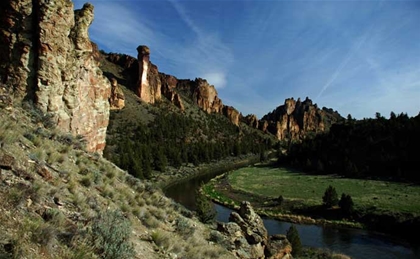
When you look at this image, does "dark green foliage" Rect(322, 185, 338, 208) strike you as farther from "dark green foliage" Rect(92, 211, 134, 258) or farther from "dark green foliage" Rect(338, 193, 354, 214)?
"dark green foliage" Rect(92, 211, 134, 258)

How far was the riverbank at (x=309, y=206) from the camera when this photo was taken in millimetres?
39844

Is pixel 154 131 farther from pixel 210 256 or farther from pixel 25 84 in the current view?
pixel 210 256

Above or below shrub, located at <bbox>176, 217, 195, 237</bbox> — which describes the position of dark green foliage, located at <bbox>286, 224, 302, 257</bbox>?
below

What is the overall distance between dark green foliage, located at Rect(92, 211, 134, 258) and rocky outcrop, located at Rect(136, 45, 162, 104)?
134m

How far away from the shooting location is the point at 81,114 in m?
19.2

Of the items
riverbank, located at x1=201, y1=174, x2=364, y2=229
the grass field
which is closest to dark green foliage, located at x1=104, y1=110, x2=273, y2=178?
riverbank, located at x1=201, y1=174, x2=364, y2=229

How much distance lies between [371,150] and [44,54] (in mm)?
85708

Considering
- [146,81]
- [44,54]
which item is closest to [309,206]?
[44,54]

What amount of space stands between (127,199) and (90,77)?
1141cm

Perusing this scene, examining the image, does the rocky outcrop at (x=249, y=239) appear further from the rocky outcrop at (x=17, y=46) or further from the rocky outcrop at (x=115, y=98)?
the rocky outcrop at (x=115, y=98)

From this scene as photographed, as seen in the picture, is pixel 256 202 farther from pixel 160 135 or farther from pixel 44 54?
pixel 160 135

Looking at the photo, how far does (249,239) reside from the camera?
54.2 feet

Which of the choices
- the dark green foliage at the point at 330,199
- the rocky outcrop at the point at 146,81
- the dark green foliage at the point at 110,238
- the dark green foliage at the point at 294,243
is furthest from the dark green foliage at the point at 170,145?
the dark green foliage at the point at 110,238

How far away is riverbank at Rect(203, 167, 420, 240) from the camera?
39.8 metres
